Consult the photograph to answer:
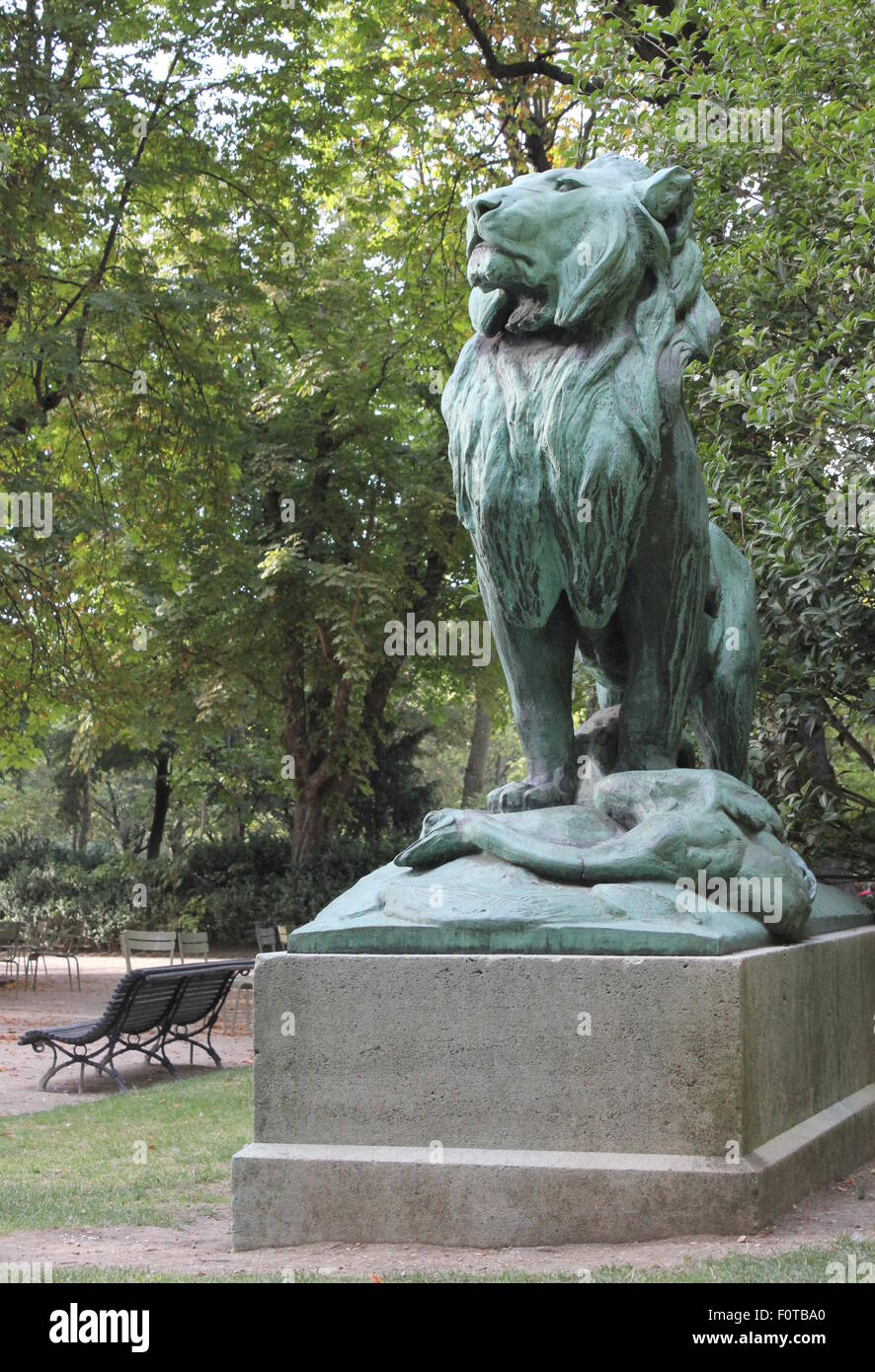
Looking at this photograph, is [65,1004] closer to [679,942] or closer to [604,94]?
[604,94]

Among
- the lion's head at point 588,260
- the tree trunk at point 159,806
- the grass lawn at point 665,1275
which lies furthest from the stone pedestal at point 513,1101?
the tree trunk at point 159,806

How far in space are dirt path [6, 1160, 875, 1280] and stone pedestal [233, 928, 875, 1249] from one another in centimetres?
5

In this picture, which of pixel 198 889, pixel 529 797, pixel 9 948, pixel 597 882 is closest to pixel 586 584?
pixel 529 797

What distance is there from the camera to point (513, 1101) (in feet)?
13.4

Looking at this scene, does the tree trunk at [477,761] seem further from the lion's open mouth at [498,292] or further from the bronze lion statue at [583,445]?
the lion's open mouth at [498,292]

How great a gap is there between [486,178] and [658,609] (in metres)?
12.0

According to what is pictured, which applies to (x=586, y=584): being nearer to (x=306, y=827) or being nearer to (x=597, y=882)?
(x=597, y=882)

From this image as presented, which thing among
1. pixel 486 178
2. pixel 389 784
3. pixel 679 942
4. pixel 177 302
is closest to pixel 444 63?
pixel 486 178

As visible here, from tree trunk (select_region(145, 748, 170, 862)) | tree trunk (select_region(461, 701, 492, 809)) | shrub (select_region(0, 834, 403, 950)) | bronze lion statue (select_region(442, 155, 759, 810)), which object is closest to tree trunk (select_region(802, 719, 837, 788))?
bronze lion statue (select_region(442, 155, 759, 810))

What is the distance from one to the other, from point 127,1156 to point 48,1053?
759 cm

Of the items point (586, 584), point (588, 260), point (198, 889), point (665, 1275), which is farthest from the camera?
point (198, 889)

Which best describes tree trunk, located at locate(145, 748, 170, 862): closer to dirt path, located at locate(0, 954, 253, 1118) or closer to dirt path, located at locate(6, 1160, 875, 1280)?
dirt path, located at locate(0, 954, 253, 1118)

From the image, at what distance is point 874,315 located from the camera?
727 cm

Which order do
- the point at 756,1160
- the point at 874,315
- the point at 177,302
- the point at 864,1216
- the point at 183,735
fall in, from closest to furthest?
the point at 756,1160, the point at 864,1216, the point at 874,315, the point at 177,302, the point at 183,735
